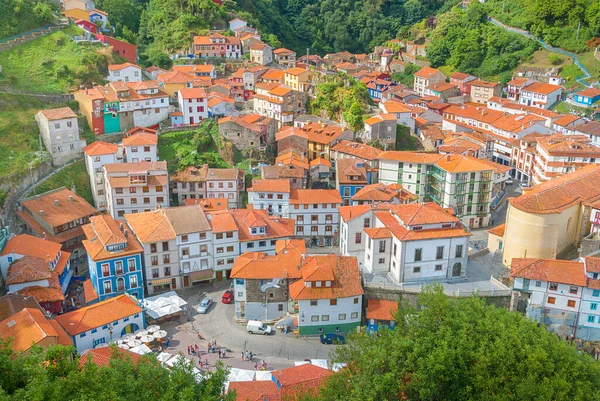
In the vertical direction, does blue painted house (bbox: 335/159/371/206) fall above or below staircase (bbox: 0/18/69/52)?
below

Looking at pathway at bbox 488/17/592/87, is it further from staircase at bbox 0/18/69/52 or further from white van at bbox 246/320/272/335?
staircase at bbox 0/18/69/52

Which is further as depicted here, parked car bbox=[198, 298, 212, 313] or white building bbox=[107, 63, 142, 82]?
white building bbox=[107, 63, 142, 82]

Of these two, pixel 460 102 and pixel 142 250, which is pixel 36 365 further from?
pixel 460 102

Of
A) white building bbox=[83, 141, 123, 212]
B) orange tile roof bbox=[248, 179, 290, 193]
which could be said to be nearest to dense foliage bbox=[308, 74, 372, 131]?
orange tile roof bbox=[248, 179, 290, 193]

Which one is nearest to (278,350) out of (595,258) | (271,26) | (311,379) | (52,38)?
(311,379)

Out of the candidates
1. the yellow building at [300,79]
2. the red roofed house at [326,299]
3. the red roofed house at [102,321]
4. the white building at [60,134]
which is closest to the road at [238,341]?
the red roofed house at [326,299]

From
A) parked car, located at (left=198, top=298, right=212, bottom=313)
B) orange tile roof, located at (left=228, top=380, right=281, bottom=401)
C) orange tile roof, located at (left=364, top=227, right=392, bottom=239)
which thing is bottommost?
parked car, located at (left=198, top=298, right=212, bottom=313)

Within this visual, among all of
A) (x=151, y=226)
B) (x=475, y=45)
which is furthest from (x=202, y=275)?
(x=475, y=45)

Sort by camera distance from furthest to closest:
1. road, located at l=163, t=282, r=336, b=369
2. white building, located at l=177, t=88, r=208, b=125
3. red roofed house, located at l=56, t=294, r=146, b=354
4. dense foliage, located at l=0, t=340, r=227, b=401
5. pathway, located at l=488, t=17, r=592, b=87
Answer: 1. pathway, located at l=488, t=17, r=592, b=87
2. white building, located at l=177, t=88, r=208, b=125
3. road, located at l=163, t=282, r=336, b=369
4. red roofed house, located at l=56, t=294, r=146, b=354
5. dense foliage, located at l=0, t=340, r=227, b=401

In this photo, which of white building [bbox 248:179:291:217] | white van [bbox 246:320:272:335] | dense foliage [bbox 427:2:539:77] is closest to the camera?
white van [bbox 246:320:272:335]
